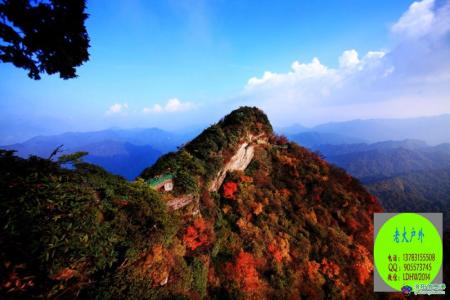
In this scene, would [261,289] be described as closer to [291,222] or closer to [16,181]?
[291,222]

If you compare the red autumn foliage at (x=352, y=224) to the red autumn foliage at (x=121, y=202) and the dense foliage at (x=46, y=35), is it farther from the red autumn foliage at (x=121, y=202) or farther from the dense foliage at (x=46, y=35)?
the dense foliage at (x=46, y=35)

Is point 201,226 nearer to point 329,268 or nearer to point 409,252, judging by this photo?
point 329,268

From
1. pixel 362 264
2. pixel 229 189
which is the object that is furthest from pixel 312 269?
pixel 229 189

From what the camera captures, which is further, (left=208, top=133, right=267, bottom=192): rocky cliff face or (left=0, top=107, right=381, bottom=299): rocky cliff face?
(left=208, top=133, right=267, bottom=192): rocky cliff face

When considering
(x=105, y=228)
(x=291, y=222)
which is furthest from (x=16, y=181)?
(x=291, y=222)

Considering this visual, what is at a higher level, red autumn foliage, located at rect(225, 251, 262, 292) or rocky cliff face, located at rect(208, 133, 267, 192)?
rocky cliff face, located at rect(208, 133, 267, 192)

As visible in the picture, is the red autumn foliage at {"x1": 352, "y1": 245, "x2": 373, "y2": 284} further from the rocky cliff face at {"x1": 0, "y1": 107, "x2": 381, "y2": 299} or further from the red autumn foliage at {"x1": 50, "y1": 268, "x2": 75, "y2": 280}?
the red autumn foliage at {"x1": 50, "y1": 268, "x2": 75, "y2": 280}

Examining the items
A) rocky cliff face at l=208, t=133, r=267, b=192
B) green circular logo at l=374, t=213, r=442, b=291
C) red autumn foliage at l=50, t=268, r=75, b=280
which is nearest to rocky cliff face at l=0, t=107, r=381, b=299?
red autumn foliage at l=50, t=268, r=75, b=280

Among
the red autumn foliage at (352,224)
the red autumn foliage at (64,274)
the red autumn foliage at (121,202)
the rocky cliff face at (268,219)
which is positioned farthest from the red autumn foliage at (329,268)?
the red autumn foliage at (64,274)
